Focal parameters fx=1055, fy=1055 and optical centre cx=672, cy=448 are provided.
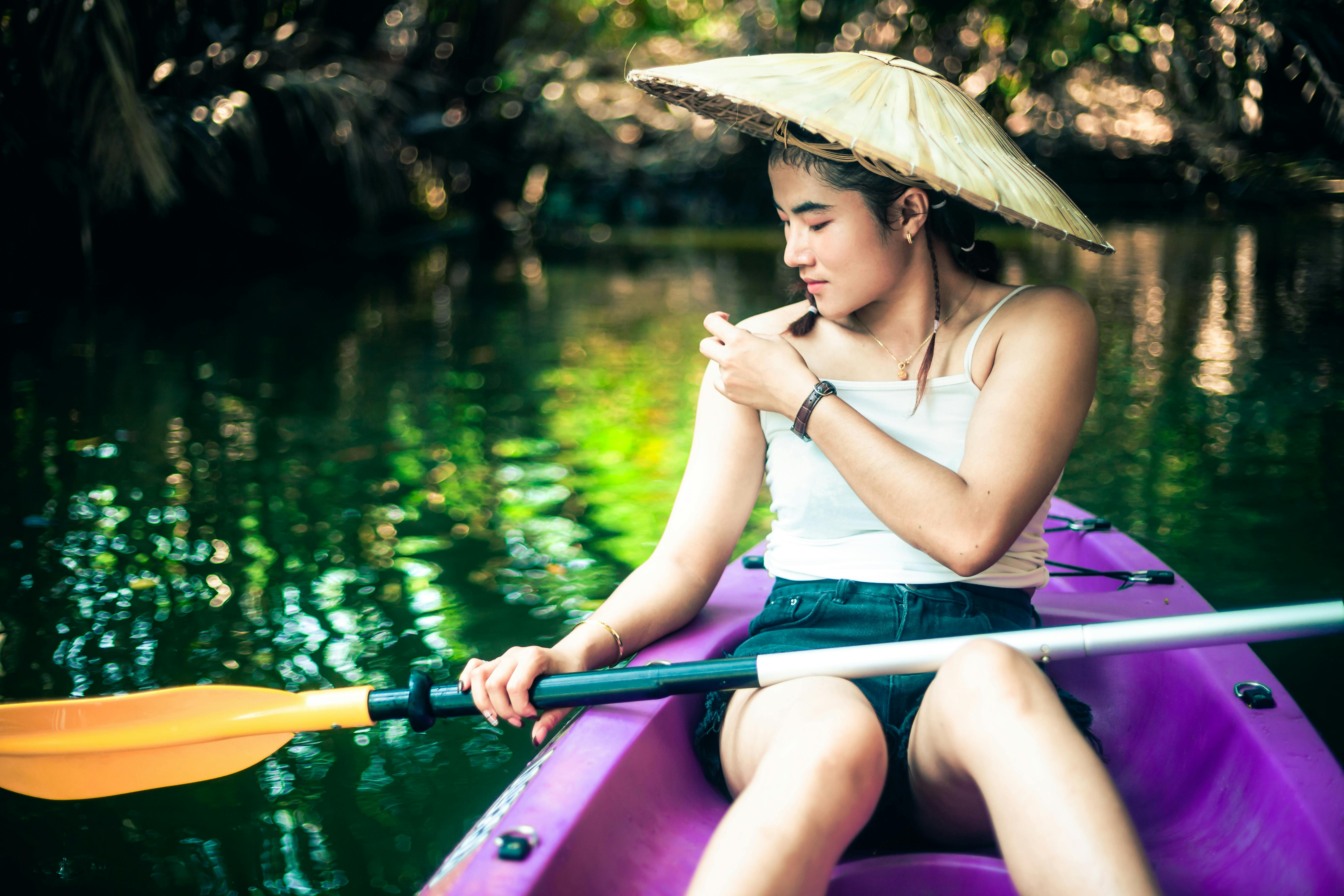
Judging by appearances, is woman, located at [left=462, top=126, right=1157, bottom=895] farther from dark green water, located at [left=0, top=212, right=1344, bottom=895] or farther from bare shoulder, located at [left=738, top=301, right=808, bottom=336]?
dark green water, located at [left=0, top=212, right=1344, bottom=895]

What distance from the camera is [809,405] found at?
4.28 feet

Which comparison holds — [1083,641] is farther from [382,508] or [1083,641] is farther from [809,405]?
[382,508]

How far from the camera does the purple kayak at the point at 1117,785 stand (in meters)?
1.08

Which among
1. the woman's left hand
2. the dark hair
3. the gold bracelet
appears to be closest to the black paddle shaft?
the gold bracelet

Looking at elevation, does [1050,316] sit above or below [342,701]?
above

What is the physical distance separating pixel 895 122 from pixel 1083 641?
2.12ft

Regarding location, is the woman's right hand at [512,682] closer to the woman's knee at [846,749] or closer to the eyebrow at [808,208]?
the woman's knee at [846,749]

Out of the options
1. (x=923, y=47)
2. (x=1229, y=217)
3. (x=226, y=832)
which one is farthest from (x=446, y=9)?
(x=226, y=832)

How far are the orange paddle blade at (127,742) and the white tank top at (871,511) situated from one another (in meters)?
0.82

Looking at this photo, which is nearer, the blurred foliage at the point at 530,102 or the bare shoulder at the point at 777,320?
the bare shoulder at the point at 777,320

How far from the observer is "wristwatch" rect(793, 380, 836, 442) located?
130cm

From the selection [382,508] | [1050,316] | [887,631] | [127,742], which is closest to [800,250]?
[1050,316]

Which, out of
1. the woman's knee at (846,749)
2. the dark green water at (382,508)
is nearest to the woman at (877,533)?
the woman's knee at (846,749)

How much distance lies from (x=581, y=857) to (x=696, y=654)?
44cm
